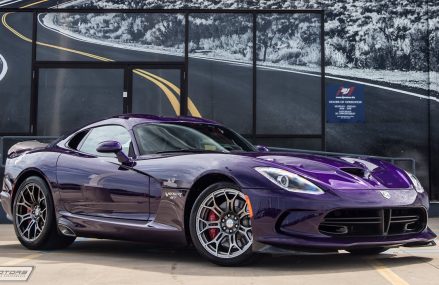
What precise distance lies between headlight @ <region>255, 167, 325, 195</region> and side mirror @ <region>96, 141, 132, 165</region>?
1.44m

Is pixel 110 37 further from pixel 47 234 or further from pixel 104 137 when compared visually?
pixel 47 234

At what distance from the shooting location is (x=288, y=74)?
13.4m

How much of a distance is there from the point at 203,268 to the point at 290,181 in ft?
3.34

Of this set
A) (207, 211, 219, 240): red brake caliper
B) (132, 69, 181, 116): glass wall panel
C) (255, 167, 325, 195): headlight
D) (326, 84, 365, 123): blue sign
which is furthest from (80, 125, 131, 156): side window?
(326, 84, 365, 123): blue sign

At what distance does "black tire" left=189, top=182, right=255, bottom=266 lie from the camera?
530 centimetres

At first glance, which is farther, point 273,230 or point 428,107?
point 428,107

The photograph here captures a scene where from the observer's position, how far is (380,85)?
13.3m

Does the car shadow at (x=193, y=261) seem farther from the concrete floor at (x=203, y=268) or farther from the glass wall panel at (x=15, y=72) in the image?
the glass wall panel at (x=15, y=72)

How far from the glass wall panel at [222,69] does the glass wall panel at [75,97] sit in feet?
5.15

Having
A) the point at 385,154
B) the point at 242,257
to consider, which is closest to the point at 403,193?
the point at 242,257

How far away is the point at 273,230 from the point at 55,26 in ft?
32.1

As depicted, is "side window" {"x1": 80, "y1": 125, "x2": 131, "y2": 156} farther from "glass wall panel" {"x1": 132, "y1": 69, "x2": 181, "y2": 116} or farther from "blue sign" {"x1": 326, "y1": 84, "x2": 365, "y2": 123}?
"blue sign" {"x1": 326, "y1": 84, "x2": 365, "y2": 123}

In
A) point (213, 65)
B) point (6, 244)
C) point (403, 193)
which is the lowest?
point (6, 244)

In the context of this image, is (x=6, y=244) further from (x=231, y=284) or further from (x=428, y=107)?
(x=428, y=107)
